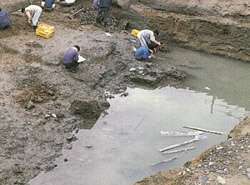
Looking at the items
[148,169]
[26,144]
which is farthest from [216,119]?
[26,144]

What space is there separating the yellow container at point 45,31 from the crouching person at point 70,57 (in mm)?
2134

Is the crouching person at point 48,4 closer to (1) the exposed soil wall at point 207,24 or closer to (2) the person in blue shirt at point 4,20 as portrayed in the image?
(2) the person in blue shirt at point 4,20

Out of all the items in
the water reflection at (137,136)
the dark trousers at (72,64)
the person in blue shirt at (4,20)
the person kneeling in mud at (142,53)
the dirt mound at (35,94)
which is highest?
the person in blue shirt at (4,20)

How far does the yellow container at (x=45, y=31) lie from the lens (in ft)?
54.2

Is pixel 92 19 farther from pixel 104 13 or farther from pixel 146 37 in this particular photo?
pixel 146 37

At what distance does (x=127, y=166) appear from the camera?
37.0 ft

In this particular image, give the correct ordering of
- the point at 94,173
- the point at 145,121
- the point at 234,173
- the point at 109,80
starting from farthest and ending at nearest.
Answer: the point at 109,80
the point at 145,121
the point at 94,173
the point at 234,173

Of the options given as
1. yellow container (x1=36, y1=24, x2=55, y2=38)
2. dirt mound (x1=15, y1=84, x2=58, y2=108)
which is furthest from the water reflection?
yellow container (x1=36, y1=24, x2=55, y2=38)

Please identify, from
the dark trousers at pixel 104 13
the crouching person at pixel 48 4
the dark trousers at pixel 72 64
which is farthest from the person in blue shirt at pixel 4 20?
the dark trousers at pixel 104 13

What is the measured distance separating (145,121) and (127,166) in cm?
227

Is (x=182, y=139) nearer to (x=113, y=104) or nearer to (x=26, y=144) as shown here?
(x=113, y=104)

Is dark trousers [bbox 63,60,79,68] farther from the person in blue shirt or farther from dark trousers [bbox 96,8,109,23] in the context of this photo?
dark trousers [bbox 96,8,109,23]

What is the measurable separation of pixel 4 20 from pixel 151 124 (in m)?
6.94

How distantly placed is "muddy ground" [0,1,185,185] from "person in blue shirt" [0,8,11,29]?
0.76ft
